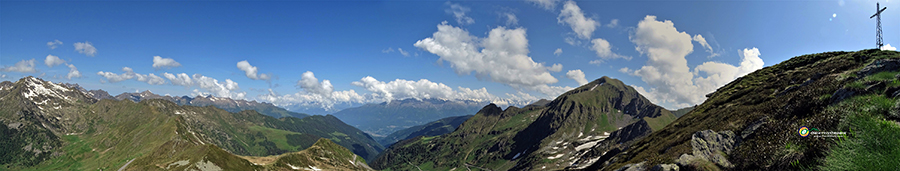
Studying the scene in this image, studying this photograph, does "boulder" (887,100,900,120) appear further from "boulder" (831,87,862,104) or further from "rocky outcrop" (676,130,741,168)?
"rocky outcrop" (676,130,741,168)

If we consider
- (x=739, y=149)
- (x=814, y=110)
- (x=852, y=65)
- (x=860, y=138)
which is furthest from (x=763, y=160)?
(x=852, y=65)

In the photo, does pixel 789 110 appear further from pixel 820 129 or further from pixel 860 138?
pixel 860 138

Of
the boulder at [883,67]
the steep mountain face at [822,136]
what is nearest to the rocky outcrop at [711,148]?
the steep mountain face at [822,136]

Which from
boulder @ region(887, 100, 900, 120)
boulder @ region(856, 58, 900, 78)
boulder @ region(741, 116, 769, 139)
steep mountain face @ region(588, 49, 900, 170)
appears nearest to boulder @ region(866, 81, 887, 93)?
steep mountain face @ region(588, 49, 900, 170)

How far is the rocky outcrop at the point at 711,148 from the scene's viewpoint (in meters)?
31.5

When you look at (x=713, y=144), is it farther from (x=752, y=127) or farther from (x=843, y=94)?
(x=843, y=94)

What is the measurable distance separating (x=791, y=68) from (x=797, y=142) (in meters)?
120

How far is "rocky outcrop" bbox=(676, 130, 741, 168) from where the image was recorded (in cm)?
3155

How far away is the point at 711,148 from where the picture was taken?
3800 centimetres

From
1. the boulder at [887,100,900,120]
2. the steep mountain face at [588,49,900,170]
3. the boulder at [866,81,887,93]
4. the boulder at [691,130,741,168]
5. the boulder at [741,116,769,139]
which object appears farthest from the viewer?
the boulder at [741,116,769,139]

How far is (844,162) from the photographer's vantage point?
996 cm

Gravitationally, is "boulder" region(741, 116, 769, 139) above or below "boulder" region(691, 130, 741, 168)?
above

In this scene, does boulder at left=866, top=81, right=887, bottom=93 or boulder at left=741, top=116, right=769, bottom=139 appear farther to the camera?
boulder at left=741, top=116, right=769, bottom=139

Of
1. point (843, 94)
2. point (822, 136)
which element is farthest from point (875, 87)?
point (822, 136)
